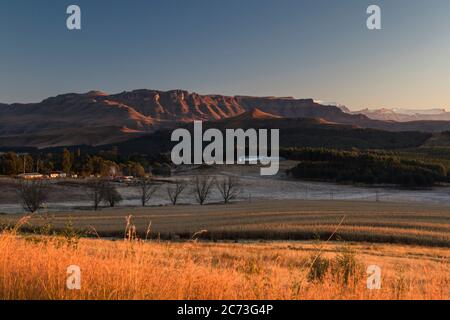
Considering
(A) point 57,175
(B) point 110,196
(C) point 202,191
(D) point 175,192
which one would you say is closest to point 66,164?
(A) point 57,175

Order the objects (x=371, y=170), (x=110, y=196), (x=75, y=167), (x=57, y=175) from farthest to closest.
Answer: (x=75, y=167)
(x=371, y=170)
(x=57, y=175)
(x=110, y=196)

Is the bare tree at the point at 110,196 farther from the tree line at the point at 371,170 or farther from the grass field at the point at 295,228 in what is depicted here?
the tree line at the point at 371,170


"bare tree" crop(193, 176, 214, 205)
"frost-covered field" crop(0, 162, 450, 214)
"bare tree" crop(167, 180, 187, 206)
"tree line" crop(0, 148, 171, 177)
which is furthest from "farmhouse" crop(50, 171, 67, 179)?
"bare tree" crop(193, 176, 214, 205)

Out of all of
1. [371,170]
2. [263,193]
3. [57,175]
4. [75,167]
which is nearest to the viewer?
[263,193]

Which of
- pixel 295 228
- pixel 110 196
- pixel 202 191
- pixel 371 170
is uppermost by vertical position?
pixel 295 228

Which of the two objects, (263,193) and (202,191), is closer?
(202,191)

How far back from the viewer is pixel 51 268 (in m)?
7.56

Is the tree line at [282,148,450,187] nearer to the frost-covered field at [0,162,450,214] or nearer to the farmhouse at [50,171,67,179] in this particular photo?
the frost-covered field at [0,162,450,214]

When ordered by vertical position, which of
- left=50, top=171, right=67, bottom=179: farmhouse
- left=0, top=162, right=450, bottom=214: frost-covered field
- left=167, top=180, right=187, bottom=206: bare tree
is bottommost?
left=0, top=162, right=450, bottom=214: frost-covered field

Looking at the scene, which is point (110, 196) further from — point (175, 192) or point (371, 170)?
point (371, 170)

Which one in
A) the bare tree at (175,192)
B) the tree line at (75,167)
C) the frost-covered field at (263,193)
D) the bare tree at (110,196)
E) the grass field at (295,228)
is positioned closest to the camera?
the grass field at (295,228)

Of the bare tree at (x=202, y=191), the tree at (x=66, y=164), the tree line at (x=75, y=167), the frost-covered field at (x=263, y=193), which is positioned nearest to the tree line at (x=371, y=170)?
the frost-covered field at (x=263, y=193)
